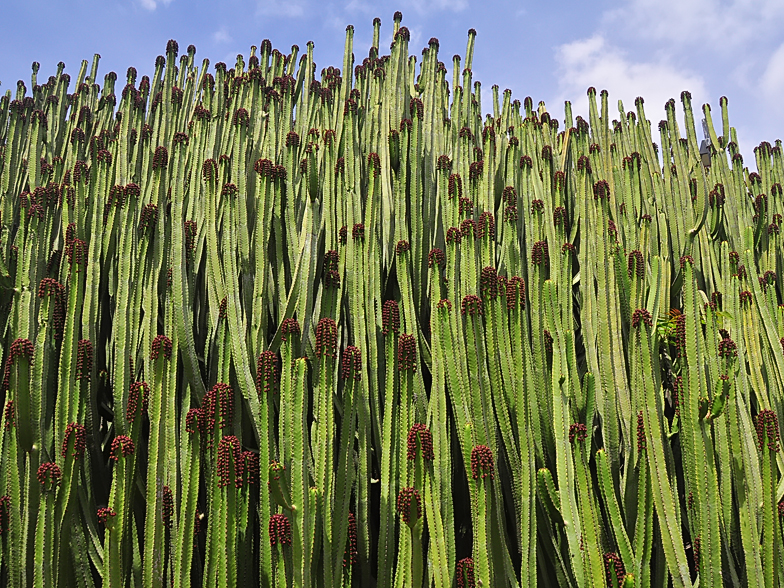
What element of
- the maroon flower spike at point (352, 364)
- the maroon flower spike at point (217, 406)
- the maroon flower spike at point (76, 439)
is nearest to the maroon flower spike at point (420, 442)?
the maroon flower spike at point (352, 364)

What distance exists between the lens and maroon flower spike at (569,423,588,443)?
2.19m

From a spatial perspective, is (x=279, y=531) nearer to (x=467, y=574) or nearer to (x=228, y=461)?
(x=228, y=461)

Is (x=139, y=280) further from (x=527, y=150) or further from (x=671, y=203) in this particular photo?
(x=671, y=203)

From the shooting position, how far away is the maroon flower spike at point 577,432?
2.19m

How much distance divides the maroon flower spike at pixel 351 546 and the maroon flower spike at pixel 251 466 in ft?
1.21

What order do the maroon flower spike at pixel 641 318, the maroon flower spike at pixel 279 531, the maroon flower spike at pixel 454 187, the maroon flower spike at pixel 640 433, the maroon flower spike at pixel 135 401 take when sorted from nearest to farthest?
the maroon flower spike at pixel 279 531 → the maroon flower spike at pixel 135 401 → the maroon flower spike at pixel 640 433 → the maroon flower spike at pixel 641 318 → the maroon flower spike at pixel 454 187

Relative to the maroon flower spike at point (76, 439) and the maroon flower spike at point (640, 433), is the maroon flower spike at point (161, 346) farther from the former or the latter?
the maroon flower spike at point (640, 433)

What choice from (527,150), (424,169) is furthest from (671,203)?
(424,169)

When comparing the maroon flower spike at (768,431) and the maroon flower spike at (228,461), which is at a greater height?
the maroon flower spike at (768,431)

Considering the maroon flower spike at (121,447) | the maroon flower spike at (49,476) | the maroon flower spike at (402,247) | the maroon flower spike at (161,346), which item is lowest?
the maroon flower spike at (49,476)

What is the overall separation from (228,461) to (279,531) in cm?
28

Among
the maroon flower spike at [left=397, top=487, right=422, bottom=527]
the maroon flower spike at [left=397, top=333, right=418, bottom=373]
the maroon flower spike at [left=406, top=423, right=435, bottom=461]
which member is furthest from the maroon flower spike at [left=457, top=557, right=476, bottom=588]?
the maroon flower spike at [left=397, top=333, right=418, bottom=373]

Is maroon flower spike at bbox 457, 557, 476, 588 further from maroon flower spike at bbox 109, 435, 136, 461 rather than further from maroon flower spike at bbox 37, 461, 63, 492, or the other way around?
maroon flower spike at bbox 37, 461, 63, 492

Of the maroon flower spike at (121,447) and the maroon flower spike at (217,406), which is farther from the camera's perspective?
the maroon flower spike at (217,406)
